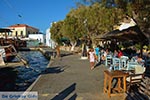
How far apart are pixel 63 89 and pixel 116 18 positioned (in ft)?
22.4

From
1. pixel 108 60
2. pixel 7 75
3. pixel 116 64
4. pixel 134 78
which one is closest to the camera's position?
pixel 134 78

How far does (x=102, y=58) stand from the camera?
2620cm

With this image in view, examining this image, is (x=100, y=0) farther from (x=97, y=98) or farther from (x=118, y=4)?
(x=97, y=98)

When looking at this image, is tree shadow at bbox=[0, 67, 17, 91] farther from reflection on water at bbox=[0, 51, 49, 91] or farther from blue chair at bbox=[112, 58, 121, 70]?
blue chair at bbox=[112, 58, 121, 70]

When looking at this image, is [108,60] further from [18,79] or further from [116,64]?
[18,79]

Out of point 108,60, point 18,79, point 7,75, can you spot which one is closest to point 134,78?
point 108,60

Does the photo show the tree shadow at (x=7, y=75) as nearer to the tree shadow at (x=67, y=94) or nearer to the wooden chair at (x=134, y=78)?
the tree shadow at (x=67, y=94)

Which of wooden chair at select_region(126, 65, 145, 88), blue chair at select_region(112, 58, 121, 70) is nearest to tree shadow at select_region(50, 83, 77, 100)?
wooden chair at select_region(126, 65, 145, 88)

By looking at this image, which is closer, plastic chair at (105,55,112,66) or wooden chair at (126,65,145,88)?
wooden chair at (126,65,145,88)

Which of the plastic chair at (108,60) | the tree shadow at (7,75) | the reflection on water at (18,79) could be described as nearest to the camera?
the reflection on water at (18,79)

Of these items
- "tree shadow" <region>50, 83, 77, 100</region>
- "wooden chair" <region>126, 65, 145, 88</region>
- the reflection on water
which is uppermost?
"wooden chair" <region>126, 65, 145, 88</region>

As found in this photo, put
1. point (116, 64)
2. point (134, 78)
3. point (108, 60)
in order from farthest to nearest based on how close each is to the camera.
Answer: point (108, 60), point (116, 64), point (134, 78)

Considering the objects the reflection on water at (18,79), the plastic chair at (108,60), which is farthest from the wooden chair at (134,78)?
the plastic chair at (108,60)

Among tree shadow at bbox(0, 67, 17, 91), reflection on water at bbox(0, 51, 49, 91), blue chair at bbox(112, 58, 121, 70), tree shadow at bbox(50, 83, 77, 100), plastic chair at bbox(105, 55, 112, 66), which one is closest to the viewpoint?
tree shadow at bbox(50, 83, 77, 100)
